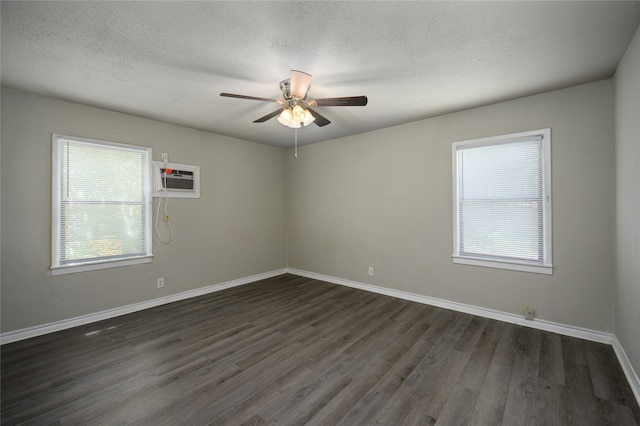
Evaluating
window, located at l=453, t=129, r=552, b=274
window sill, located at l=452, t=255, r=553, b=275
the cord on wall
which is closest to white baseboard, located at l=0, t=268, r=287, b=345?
the cord on wall

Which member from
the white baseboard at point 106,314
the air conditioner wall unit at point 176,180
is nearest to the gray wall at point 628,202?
the white baseboard at point 106,314

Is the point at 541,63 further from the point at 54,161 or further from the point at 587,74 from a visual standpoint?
the point at 54,161

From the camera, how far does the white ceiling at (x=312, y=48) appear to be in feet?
5.49

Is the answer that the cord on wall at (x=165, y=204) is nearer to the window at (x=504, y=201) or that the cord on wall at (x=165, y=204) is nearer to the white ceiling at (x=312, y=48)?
the white ceiling at (x=312, y=48)

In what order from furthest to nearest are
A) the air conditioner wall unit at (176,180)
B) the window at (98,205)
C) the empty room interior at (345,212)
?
1. the air conditioner wall unit at (176,180)
2. the window at (98,205)
3. the empty room interior at (345,212)

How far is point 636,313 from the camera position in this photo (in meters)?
1.91

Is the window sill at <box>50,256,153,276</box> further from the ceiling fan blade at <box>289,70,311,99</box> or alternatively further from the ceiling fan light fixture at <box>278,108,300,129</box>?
the ceiling fan blade at <box>289,70,311,99</box>

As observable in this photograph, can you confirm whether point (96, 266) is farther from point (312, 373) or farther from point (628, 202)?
point (628, 202)

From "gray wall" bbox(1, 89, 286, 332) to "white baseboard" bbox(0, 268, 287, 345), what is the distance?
56mm

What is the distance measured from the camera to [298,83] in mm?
2176

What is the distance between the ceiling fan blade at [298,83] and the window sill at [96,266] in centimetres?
298

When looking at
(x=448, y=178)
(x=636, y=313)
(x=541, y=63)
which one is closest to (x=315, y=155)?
(x=448, y=178)

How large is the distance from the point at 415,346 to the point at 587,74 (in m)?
3.04

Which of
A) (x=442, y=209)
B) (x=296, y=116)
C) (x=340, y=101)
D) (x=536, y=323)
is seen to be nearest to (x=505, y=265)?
(x=536, y=323)
